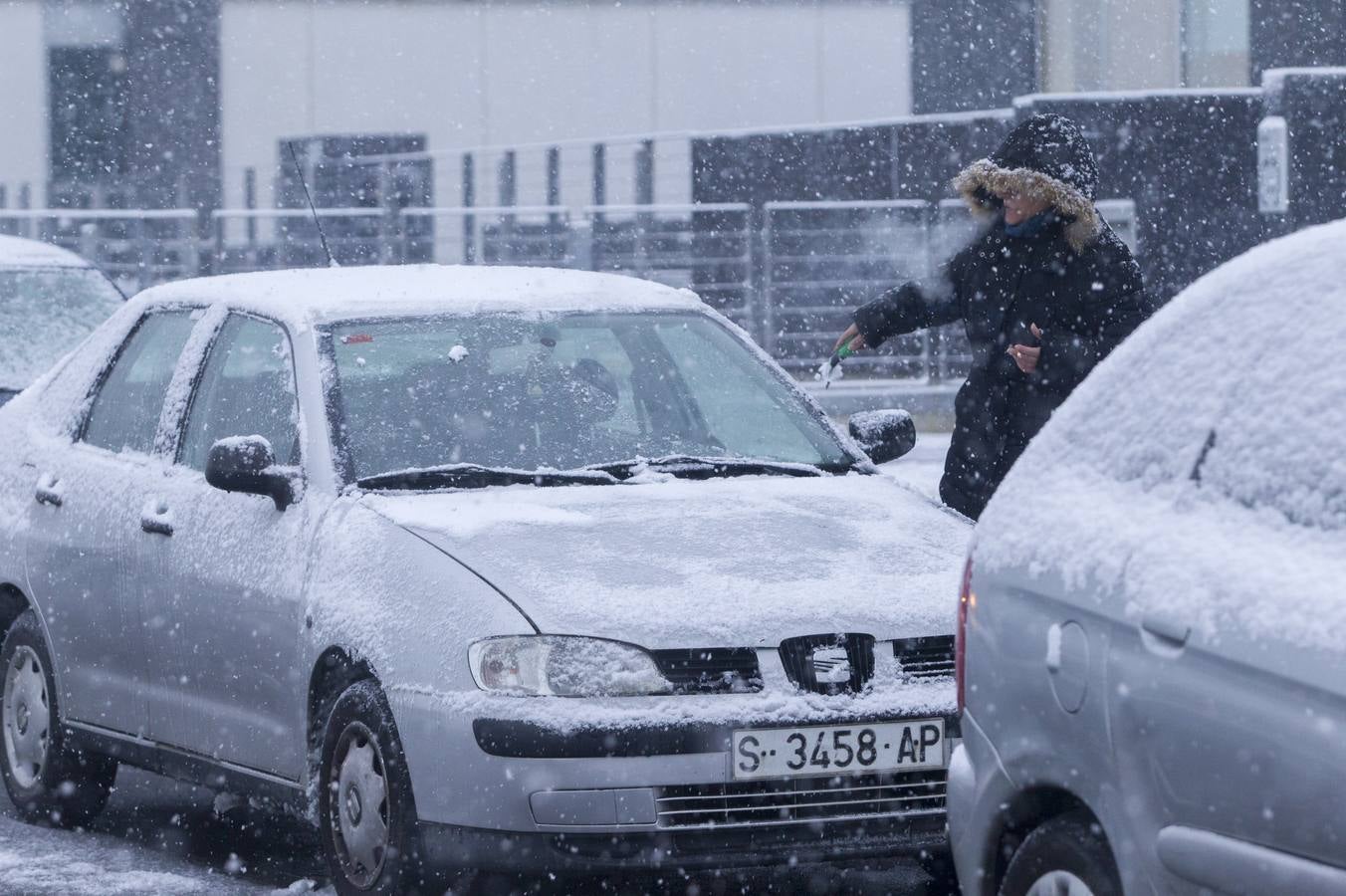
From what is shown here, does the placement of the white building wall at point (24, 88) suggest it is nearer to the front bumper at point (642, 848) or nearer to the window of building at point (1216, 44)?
the window of building at point (1216, 44)

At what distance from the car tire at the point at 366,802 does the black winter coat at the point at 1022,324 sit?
247 cm

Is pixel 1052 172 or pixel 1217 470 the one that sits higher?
pixel 1052 172

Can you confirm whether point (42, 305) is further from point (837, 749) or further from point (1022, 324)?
point (837, 749)

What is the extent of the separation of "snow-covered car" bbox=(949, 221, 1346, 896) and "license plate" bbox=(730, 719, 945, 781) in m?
0.86

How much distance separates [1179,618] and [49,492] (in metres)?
4.31

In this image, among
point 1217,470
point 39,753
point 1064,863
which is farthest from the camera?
point 39,753

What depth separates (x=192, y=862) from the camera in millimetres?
6684

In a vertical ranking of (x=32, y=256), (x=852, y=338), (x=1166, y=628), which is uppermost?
(x=32, y=256)

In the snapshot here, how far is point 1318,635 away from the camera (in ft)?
11.1

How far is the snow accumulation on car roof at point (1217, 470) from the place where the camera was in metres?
3.56

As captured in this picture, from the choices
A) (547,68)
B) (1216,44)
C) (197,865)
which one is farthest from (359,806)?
(547,68)

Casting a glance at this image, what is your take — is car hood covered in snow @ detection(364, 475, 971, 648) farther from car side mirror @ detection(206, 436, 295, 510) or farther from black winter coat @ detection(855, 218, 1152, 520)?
black winter coat @ detection(855, 218, 1152, 520)

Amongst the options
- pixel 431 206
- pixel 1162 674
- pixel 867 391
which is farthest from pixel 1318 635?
pixel 431 206

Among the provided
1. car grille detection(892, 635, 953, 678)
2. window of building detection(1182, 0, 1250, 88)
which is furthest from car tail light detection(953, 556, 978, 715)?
window of building detection(1182, 0, 1250, 88)
